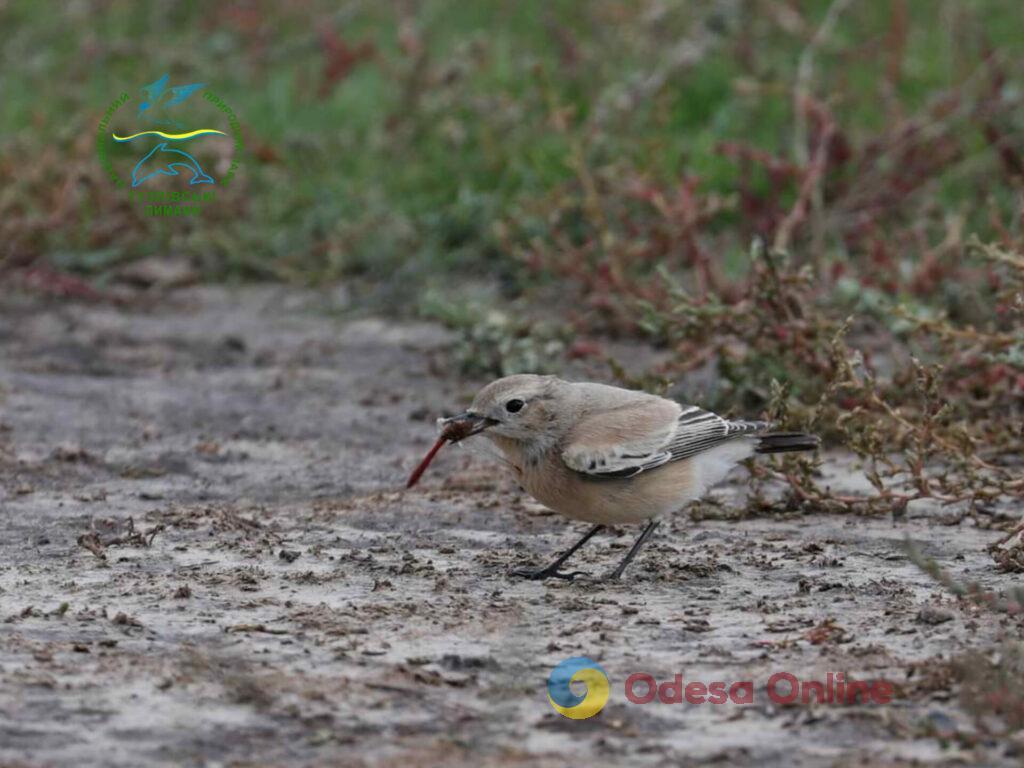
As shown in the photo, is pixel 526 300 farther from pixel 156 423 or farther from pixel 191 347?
pixel 156 423

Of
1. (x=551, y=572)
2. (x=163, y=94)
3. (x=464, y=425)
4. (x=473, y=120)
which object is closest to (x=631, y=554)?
(x=551, y=572)

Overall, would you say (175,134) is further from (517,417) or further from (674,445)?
(674,445)

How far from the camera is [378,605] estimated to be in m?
4.93

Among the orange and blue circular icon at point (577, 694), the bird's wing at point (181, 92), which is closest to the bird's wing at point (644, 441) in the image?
the orange and blue circular icon at point (577, 694)

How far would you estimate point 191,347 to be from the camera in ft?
30.2

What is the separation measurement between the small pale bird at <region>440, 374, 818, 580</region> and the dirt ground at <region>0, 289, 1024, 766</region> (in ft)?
0.77

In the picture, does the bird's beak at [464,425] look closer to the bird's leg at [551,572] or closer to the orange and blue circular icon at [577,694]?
the bird's leg at [551,572]

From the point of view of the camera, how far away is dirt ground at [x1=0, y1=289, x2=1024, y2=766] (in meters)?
3.84

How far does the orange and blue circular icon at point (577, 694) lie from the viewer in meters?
4.01

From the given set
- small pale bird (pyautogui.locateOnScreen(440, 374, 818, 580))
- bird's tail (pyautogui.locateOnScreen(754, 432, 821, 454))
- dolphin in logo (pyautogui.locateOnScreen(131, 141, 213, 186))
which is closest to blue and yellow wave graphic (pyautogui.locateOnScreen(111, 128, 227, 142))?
dolphin in logo (pyautogui.locateOnScreen(131, 141, 213, 186))

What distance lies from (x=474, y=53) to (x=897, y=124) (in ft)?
9.91

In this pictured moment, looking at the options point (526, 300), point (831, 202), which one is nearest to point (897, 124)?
point (831, 202)

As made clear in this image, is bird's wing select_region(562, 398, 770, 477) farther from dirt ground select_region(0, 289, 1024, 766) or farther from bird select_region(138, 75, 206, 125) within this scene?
bird select_region(138, 75, 206, 125)

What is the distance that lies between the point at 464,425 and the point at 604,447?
512 millimetres
